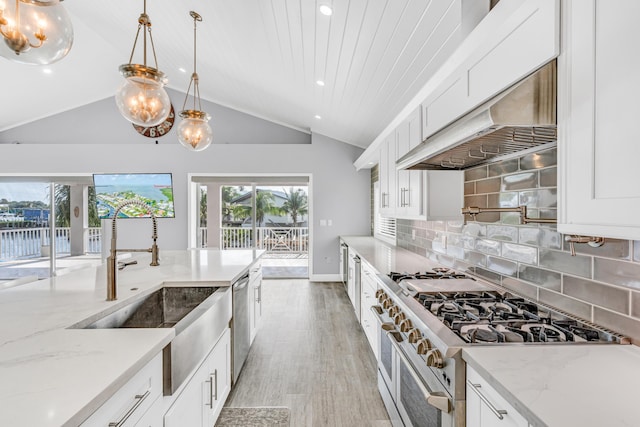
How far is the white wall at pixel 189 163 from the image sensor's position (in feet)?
20.6

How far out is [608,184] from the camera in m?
0.84

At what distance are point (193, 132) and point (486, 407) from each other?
3184 millimetres

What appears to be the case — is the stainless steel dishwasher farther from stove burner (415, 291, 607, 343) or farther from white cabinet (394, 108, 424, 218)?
white cabinet (394, 108, 424, 218)

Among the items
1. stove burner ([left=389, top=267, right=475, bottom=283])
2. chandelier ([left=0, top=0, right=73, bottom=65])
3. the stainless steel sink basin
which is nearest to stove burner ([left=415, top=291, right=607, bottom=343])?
stove burner ([left=389, top=267, right=475, bottom=283])

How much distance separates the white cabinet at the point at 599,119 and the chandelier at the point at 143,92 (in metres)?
2.28

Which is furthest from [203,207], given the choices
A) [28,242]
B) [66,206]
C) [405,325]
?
[405,325]

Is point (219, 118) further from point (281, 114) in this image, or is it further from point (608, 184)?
point (608, 184)

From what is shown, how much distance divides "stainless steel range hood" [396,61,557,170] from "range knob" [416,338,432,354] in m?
0.83

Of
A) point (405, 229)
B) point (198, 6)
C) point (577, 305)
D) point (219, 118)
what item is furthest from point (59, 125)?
point (577, 305)

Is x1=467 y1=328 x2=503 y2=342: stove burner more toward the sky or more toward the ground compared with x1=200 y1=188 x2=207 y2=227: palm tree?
more toward the ground

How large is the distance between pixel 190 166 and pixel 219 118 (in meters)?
1.09

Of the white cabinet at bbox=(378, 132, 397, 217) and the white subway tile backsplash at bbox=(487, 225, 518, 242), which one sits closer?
the white subway tile backsplash at bbox=(487, 225, 518, 242)

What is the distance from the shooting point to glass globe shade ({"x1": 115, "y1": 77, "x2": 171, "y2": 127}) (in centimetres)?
232

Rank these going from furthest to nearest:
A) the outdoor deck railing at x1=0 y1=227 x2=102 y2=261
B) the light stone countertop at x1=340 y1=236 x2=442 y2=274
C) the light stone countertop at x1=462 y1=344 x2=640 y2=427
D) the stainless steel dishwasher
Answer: the outdoor deck railing at x1=0 y1=227 x2=102 y2=261 < the light stone countertop at x1=340 y1=236 x2=442 y2=274 < the stainless steel dishwasher < the light stone countertop at x1=462 y1=344 x2=640 y2=427
